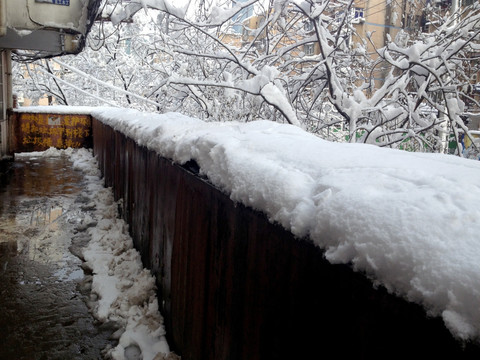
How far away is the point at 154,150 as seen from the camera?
141 inches

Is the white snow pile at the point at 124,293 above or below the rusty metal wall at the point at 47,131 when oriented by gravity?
below

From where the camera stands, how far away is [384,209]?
0.97 metres

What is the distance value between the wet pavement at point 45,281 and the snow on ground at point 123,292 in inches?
5.3

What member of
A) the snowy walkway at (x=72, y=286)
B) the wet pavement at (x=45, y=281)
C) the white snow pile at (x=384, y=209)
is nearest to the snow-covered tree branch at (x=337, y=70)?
the snowy walkway at (x=72, y=286)

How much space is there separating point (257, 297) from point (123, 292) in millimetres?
2744

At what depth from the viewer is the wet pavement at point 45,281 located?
3.27m

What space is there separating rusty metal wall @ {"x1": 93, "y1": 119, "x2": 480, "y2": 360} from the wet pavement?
82cm

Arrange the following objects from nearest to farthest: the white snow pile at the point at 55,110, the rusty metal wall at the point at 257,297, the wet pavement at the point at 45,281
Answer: the rusty metal wall at the point at 257,297
the wet pavement at the point at 45,281
the white snow pile at the point at 55,110

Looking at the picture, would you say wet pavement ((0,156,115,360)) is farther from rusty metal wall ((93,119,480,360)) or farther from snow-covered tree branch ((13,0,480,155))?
snow-covered tree branch ((13,0,480,155))

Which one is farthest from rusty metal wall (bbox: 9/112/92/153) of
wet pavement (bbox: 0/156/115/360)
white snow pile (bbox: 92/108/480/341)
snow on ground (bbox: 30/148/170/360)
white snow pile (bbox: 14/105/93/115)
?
white snow pile (bbox: 92/108/480/341)

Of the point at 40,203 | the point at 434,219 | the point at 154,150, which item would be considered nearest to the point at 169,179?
the point at 154,150

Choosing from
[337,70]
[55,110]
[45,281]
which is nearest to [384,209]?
[45,281]

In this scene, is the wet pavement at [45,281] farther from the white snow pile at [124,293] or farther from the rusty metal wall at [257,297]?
the rusty metal wall at [257,297]

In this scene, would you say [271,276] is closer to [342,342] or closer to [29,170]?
[342,342]
